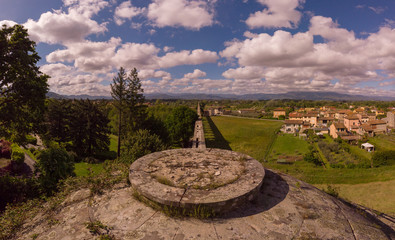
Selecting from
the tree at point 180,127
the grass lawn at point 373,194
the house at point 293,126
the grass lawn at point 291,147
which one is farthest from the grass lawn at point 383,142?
the tree at point 180,127

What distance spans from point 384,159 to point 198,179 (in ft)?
103

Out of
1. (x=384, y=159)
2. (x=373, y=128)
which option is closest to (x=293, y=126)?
(x=373, y=128)

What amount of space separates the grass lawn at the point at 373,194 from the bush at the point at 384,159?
21.1ft

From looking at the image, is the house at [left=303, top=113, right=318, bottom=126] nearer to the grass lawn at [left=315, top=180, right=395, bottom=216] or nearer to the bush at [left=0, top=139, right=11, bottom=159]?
the grass lawn at [left=315, top=180, right=395, bottom=216]

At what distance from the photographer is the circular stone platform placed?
401 cm

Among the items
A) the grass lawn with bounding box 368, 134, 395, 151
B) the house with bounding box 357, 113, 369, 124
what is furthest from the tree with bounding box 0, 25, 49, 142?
the house with bounding box 357, 113, 369, 124

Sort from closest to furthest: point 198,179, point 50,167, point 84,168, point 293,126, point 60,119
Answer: point 198,179
point 50,167
point 84,168
point 60,119
point 293,126

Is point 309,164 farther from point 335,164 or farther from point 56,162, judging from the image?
point 56,162

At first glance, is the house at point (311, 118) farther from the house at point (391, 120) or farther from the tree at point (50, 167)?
the tree at point (50, 167)

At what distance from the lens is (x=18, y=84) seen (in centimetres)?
855

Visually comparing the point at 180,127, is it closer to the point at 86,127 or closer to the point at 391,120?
the point at 86,127

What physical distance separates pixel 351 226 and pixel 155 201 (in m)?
4.65

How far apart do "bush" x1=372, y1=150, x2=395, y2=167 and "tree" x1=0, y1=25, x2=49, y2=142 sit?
36694 millimetres

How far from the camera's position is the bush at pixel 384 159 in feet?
74.9
